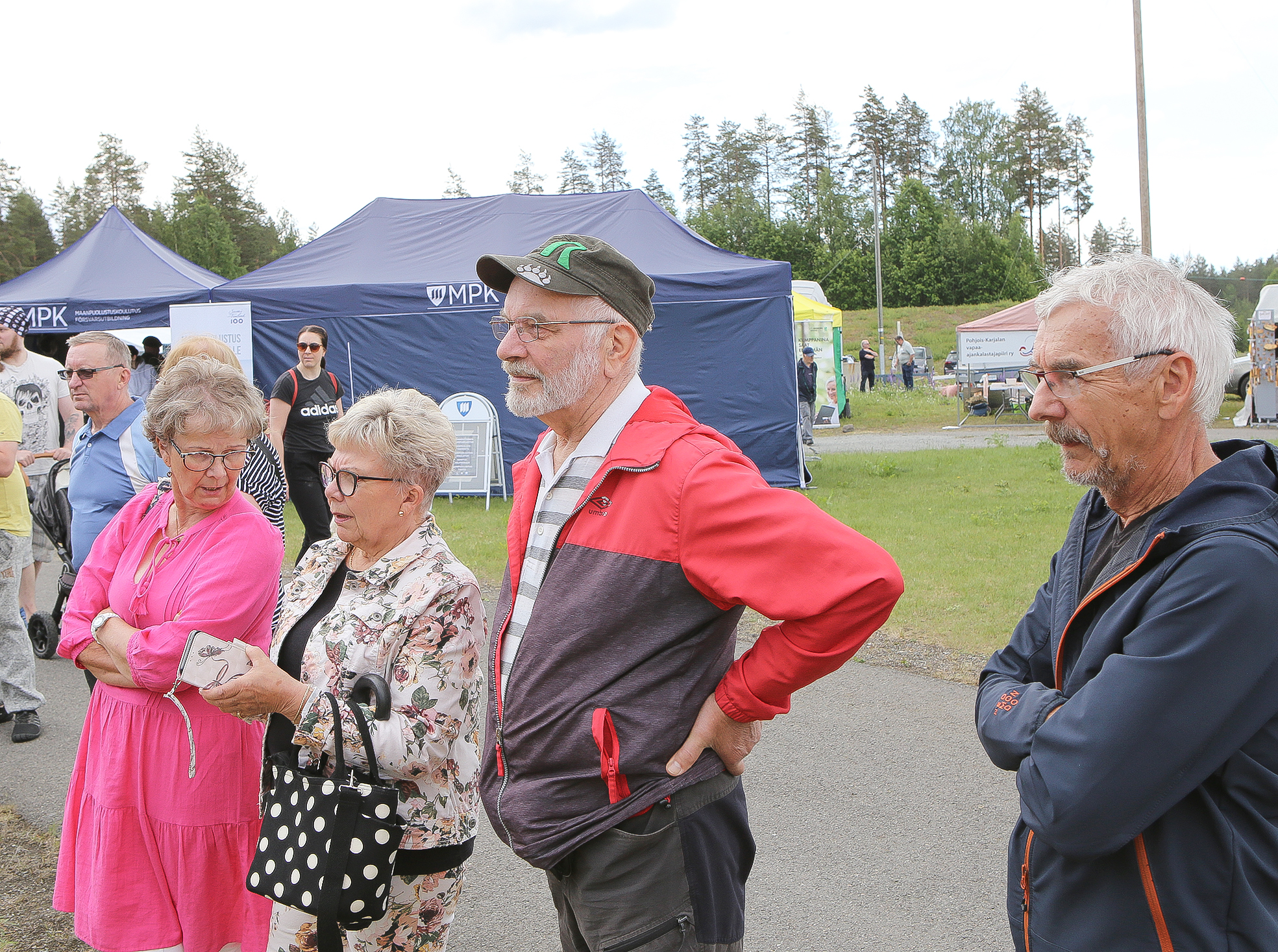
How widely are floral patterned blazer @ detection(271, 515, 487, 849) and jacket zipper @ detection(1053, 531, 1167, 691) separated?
1254 mm

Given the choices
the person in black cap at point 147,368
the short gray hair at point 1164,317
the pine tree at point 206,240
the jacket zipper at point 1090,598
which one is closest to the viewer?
the jacket zipper at point 1090,598

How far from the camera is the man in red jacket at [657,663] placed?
177cm

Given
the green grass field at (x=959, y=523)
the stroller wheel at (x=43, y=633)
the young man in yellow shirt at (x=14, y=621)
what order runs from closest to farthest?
the young man in yellow shirt at (x=14, y=621), the stroller wheel at (x=43, y=633), the green grass field at (x=959, y=523)

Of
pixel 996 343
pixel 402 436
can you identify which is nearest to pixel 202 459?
pixel 402 436

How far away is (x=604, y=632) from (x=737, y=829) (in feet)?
1.76

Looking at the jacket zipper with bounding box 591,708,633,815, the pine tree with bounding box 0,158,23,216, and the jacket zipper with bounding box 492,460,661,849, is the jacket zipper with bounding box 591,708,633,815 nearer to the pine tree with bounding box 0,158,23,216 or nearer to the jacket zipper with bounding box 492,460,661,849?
the jacket zipper with bounding box 492,460,661,849

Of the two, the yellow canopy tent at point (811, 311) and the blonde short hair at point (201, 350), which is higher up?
the yellow canopy tent at point (811, 311)

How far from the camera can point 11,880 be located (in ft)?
12.0

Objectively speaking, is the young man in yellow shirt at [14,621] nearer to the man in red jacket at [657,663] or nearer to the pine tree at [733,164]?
the man in red jacket at [657,663]

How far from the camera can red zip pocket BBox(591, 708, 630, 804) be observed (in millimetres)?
1804

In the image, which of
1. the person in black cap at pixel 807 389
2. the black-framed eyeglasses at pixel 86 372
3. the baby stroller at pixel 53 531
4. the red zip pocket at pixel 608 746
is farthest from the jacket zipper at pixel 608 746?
the person in black cap at pixel 807 389

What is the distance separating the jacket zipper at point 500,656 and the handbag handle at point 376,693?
24 cm

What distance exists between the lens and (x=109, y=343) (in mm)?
4074

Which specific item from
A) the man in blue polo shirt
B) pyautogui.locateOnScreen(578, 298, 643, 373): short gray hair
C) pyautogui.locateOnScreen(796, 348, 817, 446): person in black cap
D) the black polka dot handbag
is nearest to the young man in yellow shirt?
the man in blue polo shirt
